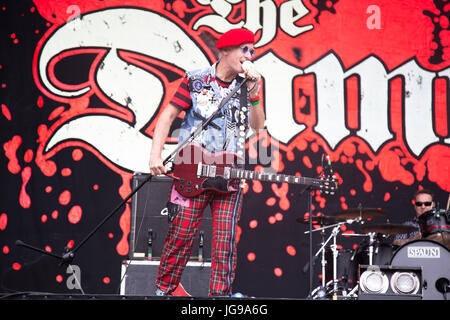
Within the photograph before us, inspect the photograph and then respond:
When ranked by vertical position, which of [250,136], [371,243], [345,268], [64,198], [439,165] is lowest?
[345,268]

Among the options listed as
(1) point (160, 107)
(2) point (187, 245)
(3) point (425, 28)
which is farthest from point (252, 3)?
(2) point (187, 245)

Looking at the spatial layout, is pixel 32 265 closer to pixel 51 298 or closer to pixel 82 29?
pixel 82 29

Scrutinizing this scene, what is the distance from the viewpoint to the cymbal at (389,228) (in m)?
5.27

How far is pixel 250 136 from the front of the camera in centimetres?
570

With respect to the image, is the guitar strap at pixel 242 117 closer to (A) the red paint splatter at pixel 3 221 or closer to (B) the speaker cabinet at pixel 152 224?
(B) the speaker cabinet at pixel 152 224

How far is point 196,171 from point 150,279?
5.04ft

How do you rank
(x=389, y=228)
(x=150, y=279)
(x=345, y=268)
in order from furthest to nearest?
(x=345, y=268)
(x=389, y=228)
(x=150, y=279)

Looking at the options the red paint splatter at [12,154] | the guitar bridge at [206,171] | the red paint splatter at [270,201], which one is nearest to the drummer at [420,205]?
the red paint splatter at [270,201]

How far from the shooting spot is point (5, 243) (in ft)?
17.1

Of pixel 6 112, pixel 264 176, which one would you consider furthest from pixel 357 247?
pixel 6 112

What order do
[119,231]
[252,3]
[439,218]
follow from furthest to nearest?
[252,3] → [119,231] → [439,218]

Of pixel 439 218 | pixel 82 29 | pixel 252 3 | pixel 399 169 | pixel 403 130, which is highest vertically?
pixel 252 3

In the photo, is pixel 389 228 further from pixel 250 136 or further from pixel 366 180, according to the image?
pixel 250 136

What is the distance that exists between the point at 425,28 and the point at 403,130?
1.19 m
